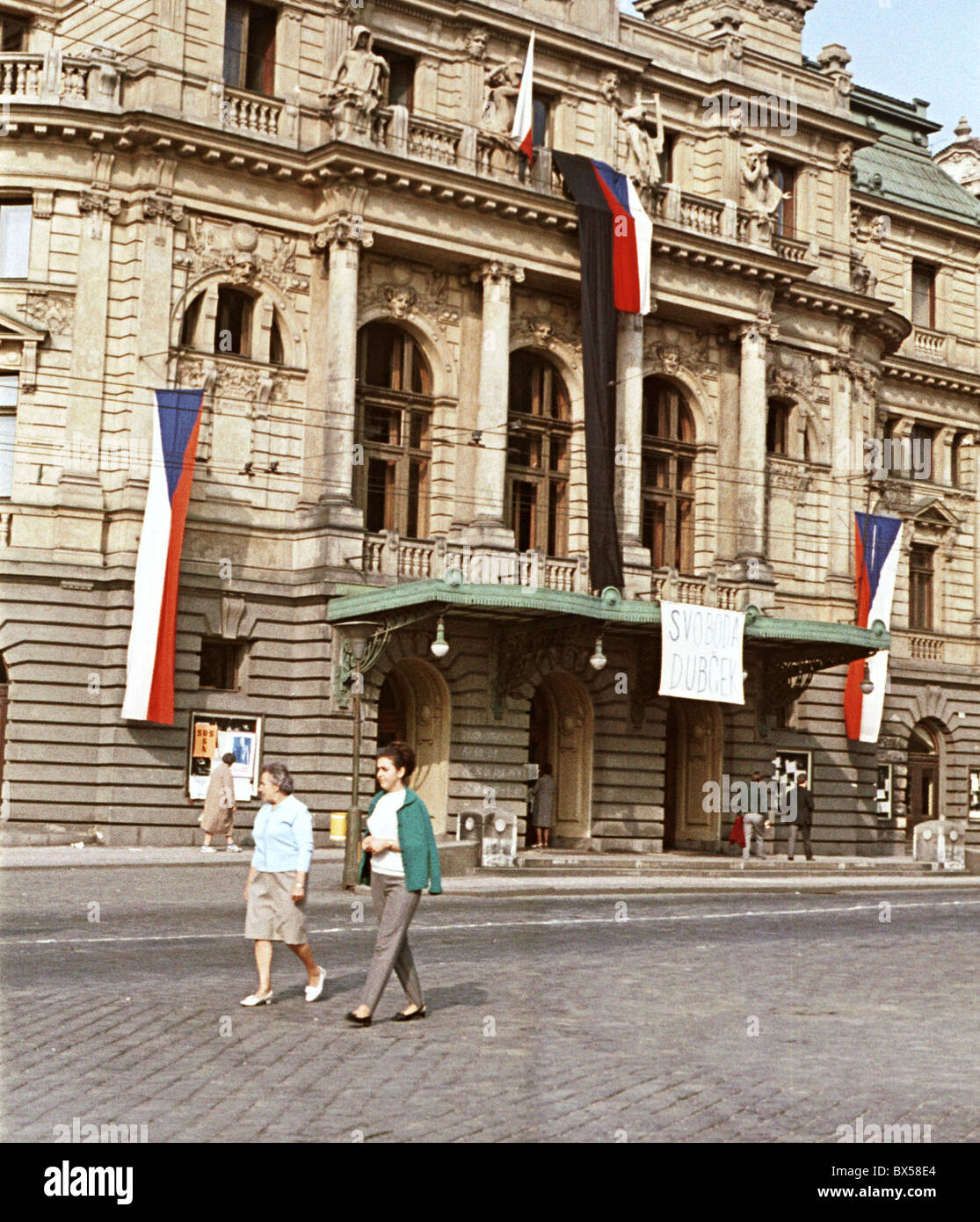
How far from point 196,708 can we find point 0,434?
6757 millimetres

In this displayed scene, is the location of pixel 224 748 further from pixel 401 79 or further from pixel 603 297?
pixel 401 79

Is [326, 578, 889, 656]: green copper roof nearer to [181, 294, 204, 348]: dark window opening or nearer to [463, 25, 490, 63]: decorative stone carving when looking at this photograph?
[181, 294, 204, 348]: dark window opening

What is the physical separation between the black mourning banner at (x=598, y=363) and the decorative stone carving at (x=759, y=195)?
610 centimetres

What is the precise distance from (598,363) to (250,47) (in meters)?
10.4

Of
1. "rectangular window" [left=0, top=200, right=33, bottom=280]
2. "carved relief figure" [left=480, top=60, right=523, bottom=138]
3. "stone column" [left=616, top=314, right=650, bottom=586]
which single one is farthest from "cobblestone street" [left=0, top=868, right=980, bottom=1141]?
"carved relief figure" [left=480, top=60, right=523, bottom=138]

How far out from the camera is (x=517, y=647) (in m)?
39.3

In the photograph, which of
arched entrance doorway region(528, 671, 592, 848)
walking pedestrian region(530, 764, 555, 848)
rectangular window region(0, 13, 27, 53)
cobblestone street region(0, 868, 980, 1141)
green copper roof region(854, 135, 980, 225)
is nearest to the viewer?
cobblestone street region(0, 868, 980, 1141)

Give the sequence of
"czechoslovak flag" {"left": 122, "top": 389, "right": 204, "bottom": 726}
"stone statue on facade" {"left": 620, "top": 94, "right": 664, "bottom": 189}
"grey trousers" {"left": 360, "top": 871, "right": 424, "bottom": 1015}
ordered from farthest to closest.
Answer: "stone statue on facade" {"left": 620, "top": 94, "right": 664, "bottom": 189} → "czechoslovak flag" {"left": 122, "top": 389, "right": 204, "bottom": 726} → "grey trousers" {"left": 360, "top": 871, "right": 424, "bottom": 1015}

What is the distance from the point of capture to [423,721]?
39.7m

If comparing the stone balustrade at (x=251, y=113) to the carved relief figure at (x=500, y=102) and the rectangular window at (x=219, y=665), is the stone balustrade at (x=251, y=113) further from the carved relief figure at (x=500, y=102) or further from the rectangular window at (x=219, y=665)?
the rectangular window at (x=219, y=665)

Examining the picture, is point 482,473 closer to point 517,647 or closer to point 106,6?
point 517,647

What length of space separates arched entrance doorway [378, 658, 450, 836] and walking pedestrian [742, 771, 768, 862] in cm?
752

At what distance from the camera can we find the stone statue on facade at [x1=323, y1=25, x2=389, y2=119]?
3819cm

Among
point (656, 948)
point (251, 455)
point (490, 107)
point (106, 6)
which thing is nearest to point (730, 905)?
point (656, 948)
